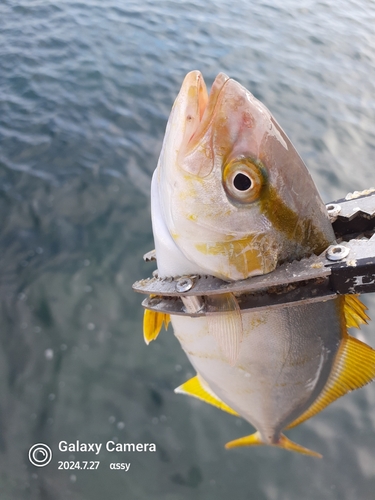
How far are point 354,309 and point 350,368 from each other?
36cm

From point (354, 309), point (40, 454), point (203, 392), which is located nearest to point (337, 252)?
point (354, 309)

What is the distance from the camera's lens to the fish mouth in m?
1.56

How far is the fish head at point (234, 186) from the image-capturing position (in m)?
1.55

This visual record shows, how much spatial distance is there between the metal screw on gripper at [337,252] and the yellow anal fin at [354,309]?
0.41 meters

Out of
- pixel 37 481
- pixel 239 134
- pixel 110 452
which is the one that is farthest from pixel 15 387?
pixel 239 134

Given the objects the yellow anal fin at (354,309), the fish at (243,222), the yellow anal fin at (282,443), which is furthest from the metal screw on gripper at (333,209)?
the yellow anal fin at (282,443)

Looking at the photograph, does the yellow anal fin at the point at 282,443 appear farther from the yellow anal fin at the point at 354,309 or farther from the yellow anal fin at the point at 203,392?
the yellow anal fin at the point at 354,309

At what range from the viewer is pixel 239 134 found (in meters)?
1.55

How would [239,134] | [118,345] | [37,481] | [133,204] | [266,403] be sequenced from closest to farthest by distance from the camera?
1. [239,134]
2. [266,403]
3. [37,481]
4. [118,345]
5. [133,204]

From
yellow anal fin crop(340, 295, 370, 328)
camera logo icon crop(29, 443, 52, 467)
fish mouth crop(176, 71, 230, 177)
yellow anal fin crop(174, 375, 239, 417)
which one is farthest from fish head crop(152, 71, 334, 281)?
camera logo icon crop(29, 443, 52, 467)

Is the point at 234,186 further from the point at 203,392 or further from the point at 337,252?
the point at 203,392

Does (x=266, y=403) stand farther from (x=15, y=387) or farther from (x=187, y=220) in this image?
(x=15, y=387)

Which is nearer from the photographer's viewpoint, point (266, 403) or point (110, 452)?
point (266, 403)

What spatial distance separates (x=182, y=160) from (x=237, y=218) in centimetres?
32
